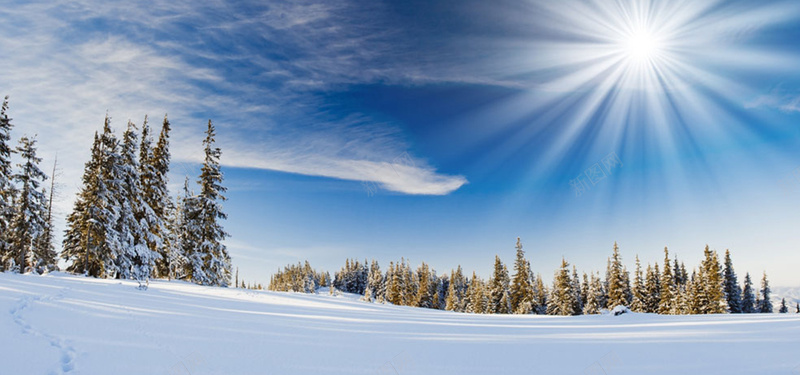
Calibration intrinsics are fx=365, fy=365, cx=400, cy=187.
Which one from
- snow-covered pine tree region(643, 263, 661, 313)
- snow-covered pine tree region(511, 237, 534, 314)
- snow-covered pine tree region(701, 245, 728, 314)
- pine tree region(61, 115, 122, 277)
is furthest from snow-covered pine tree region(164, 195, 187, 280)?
snow-covered pine tree region(643, 263, 661, 313)

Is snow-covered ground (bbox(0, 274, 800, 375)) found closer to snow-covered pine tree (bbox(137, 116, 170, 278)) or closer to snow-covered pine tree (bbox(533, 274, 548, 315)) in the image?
snow-covered pine tree (bbox(137, 116, 170, 278))

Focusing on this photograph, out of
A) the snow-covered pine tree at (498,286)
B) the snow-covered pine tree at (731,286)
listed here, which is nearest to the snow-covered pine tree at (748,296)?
the snow-covered pine tree at (731,286)

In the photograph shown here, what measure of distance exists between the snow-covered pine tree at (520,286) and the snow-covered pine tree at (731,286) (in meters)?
31.8

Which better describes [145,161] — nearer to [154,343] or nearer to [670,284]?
[154,343]

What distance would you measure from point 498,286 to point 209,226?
128ft

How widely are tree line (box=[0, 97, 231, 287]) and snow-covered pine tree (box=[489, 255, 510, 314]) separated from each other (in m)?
35.7

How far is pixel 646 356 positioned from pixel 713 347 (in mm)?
1443

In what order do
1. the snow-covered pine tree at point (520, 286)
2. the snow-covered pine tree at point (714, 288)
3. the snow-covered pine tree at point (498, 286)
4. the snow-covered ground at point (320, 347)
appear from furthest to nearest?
the snow-covered pine tree at point (498, 286) → the snow-covered pine tree at point (520, 286) → the snow-covered pine tree at point (714, 288) → the snow-covered ground at point (320, 347)

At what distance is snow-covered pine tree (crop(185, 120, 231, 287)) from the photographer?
3048 cm

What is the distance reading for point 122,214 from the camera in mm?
28312

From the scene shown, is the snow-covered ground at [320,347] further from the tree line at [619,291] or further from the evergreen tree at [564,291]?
the evergreen tree at [564,291]

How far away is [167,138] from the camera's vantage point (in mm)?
32219

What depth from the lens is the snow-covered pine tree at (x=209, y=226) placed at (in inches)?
1200

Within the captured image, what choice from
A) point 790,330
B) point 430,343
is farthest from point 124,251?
point 790,330
